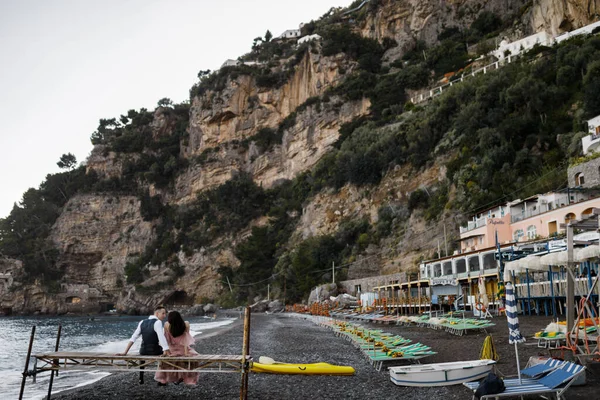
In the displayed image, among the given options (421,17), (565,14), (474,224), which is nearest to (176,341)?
(474,224)

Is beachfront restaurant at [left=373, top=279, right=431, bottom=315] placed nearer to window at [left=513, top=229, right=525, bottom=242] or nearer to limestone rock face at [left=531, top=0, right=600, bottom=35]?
window at [left=513, top=229, right=525, bottom=242]

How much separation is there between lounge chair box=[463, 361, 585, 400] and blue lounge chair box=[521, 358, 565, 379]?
104 mm

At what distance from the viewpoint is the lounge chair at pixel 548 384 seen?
614 cm

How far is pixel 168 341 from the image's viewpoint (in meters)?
8.06

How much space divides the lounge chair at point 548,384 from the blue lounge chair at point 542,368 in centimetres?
10

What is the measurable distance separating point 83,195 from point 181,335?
89.9 m

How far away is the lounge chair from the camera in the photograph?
614 centimetres

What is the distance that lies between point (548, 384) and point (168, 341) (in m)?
6.08

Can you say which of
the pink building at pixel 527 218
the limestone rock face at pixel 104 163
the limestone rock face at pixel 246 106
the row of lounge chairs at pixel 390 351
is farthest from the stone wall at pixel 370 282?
the limestone rock face at pixel 104 163

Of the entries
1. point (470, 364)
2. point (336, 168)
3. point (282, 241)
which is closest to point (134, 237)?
point (282, 241)

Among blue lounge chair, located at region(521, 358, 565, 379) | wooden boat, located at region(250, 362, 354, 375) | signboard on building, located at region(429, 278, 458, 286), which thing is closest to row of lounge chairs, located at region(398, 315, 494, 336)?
signboard on building, located at region(429, 278, 458, 286)

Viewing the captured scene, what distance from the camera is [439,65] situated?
6341cm

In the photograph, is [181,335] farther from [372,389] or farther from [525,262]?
[525,262]

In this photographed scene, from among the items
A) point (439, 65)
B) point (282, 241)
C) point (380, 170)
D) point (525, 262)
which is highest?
point (439, 65)
